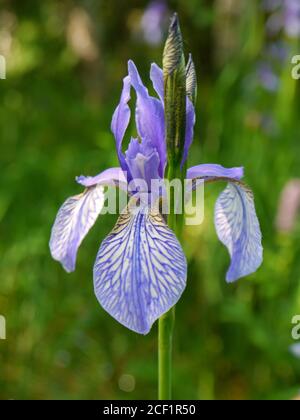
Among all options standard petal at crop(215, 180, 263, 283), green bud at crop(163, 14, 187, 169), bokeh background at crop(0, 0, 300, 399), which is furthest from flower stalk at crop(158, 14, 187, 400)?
bokeh background at crop(0, 0, 300, 399)

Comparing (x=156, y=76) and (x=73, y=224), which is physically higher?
(x=156, y=76)

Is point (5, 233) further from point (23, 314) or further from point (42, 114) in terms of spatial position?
point (42, 114)

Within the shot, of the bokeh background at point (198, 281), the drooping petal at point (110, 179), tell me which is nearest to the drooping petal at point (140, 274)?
the drooping petal at point (110, 179)

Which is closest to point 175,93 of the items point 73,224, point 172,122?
point 172,122

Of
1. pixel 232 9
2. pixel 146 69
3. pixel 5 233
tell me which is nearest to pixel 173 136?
pixel 5 233

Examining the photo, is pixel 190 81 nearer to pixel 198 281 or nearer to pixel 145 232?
pixel 145 232
